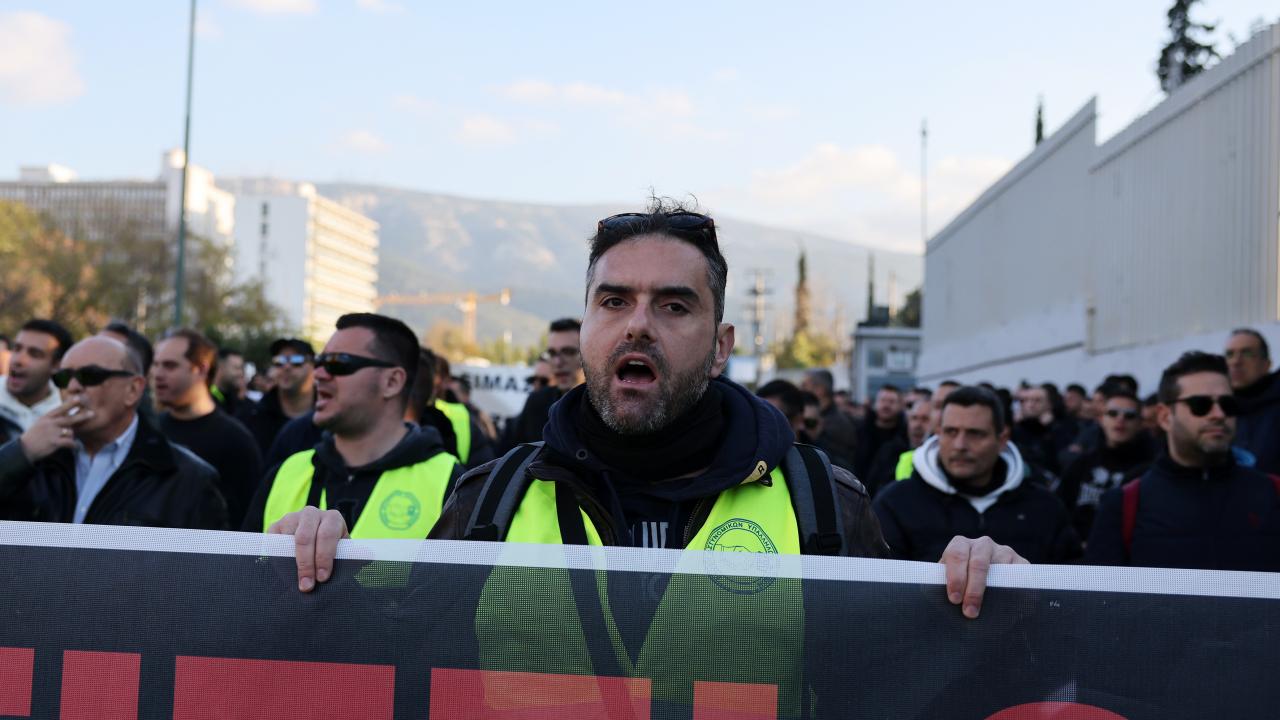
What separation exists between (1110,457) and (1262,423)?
42.8 inches

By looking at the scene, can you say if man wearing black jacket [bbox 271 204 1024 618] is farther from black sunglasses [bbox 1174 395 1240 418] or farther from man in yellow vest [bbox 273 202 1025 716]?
black sunglasses [bbox 1174 395 1240 418]

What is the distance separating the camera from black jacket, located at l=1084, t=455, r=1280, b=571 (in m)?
5.02

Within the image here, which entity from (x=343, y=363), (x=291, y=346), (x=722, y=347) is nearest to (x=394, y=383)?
(x=343, y=363)

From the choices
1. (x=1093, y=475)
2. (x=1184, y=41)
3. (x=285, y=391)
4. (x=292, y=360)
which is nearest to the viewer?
(x=1093, y=475)

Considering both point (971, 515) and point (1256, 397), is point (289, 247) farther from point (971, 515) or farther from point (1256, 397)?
point (971, 515)

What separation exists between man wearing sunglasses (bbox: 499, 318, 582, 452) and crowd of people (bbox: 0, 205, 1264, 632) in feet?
0.06

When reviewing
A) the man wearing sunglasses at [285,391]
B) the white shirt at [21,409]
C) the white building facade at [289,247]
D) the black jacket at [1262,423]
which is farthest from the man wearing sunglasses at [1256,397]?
the white building facade at [289,247]

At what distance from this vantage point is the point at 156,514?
456 cm

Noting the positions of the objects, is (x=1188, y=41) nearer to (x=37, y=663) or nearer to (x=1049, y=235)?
(x=1049, y=235)

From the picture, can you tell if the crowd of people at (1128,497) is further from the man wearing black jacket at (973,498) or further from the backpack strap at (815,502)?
the backpack strap at (815,502)

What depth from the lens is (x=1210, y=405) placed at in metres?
5.27

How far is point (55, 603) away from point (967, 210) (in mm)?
40195

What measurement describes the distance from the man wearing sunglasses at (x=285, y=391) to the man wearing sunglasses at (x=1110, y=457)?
4.97 meters

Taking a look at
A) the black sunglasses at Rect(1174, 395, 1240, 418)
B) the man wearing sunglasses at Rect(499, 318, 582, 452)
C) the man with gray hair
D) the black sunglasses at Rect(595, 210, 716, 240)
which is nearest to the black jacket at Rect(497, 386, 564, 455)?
the man wearing sunglasses at Rect(499, 318, 582, 452)
